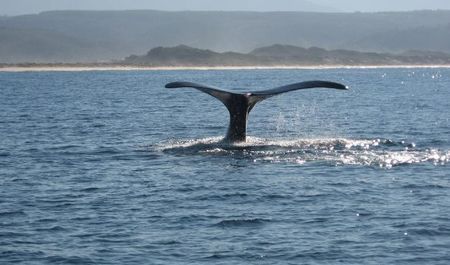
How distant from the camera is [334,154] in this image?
29922 millimetres

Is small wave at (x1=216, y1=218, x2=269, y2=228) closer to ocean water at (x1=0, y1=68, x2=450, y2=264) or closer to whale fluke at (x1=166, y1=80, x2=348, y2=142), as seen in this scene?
ocean water at (x1=0, y1=68, x2=450, y2=264)

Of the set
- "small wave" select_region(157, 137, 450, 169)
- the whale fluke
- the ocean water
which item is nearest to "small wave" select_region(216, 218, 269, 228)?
the ocean water

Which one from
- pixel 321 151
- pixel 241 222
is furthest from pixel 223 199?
pixel 321 151

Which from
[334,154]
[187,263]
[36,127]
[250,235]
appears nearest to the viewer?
[187,263]

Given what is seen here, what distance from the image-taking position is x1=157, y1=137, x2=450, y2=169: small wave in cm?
2872

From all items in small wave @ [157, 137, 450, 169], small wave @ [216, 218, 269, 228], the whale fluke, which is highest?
the whale fluke

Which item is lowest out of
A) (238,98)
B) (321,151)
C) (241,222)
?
(241,222)

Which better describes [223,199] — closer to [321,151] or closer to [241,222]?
[241,222]

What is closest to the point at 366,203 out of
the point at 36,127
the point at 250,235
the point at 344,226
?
the point at 344,226

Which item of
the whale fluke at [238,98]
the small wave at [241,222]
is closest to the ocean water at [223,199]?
the small wave at [241,222]

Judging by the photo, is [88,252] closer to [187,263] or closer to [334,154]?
[187,263]

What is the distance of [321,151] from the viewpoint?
100ft

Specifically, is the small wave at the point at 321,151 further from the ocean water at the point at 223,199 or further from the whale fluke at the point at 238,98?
the whale fluke at the point at 238,98

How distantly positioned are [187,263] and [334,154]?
43.5 feet
